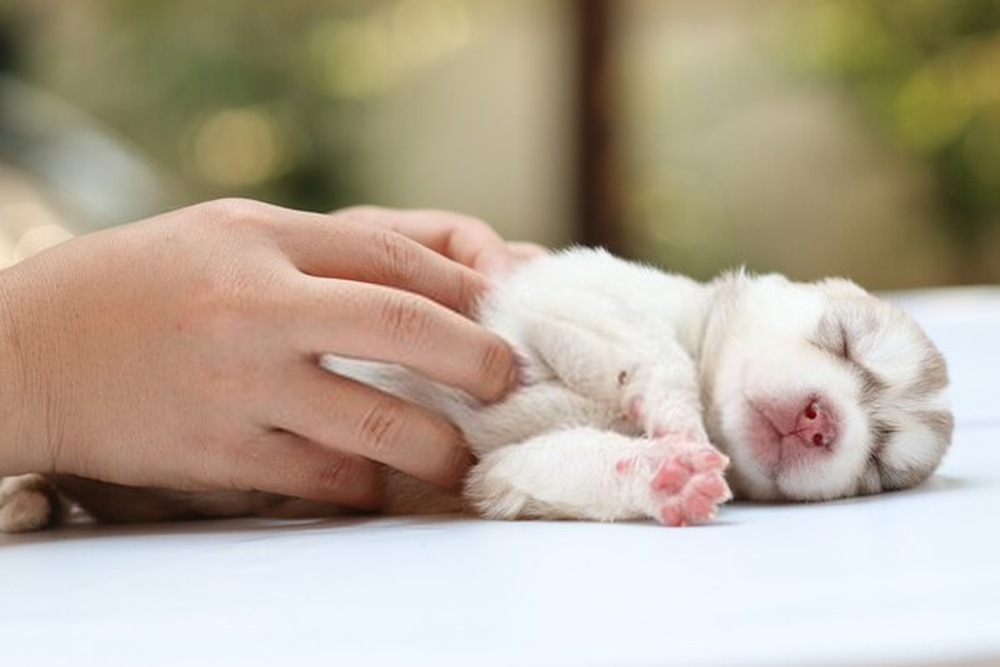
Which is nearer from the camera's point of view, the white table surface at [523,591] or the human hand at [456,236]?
the white table surface at [523,591]

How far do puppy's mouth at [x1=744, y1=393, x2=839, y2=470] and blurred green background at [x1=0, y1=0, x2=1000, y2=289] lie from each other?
559cm

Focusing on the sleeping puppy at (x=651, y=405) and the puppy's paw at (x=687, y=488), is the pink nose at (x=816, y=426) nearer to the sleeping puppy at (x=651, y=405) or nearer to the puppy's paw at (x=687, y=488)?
the sleeping puppy at (x=651, y=405)

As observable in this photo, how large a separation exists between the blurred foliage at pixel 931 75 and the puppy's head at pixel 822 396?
5.56 m

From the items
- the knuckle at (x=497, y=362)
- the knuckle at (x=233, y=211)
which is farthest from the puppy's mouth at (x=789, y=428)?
the knuckle at (x=233, y=211)

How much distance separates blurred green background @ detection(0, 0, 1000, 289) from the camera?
7.34 metres

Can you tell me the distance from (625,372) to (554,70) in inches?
234

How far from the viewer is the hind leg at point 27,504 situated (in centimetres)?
187

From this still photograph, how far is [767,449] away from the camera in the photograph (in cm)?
191

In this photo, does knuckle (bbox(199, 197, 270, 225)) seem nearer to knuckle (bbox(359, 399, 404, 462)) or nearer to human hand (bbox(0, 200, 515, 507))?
human hand (bbox(0, 200, 515, 507))

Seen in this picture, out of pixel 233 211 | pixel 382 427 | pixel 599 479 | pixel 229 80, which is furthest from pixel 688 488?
pixel 229 80

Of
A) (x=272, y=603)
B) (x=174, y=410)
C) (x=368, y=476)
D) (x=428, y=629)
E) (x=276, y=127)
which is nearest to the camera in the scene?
(x=428, y=629)

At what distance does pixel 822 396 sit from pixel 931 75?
19.3 ft

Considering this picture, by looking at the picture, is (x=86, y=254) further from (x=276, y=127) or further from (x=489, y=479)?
(x=276, y=127)

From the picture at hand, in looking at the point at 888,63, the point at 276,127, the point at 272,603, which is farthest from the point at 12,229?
the point at 888,63
